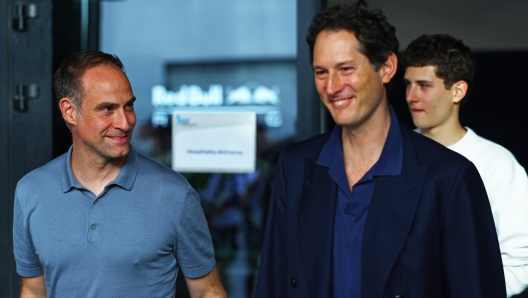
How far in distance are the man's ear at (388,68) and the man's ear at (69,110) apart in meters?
1.18

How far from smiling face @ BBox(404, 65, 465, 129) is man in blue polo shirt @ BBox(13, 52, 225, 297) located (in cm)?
104

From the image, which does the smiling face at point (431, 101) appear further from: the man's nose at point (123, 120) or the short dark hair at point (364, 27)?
the man's nose at point (123, 120)

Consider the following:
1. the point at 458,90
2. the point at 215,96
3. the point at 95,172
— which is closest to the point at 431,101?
the point at 458,90

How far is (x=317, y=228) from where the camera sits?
2340 millimetres

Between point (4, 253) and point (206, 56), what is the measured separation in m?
1.69

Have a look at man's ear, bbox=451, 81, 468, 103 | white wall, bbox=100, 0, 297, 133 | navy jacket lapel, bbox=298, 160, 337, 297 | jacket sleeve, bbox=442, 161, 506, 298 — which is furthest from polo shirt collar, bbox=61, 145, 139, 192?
white wall, bbox=100, 0, 297, 133

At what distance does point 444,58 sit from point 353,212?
111 cm

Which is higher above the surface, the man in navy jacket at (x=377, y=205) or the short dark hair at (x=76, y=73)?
the short dark hair at (x=76, y=73)

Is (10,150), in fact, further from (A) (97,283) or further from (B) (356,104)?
(B) (356,104)

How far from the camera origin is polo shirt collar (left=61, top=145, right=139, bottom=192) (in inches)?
106

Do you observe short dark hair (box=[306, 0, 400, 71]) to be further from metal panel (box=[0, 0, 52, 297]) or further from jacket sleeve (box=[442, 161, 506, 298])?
metal panel (box=[0, 0, 52, 297])

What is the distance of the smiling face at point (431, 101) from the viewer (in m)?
3.07

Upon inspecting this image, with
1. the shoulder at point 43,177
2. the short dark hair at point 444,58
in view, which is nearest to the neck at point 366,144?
the short dark hair at point 444,58

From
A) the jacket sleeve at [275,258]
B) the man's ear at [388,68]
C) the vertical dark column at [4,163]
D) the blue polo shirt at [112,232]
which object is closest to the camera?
the man's ear at [388,68]
